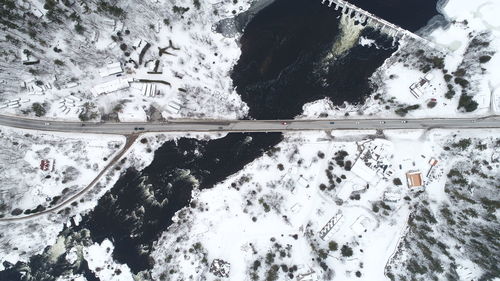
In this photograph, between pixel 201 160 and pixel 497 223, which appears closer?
pixel 497 223

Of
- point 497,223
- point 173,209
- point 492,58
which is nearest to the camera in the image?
point 497,223

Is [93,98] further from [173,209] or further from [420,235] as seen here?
[420,235]

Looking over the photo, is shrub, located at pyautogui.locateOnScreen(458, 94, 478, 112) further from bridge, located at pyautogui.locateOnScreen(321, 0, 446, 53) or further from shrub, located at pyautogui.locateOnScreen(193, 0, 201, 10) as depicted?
shrub, located at pyautogui.locateOnScreen(193, 0, 201, 10)

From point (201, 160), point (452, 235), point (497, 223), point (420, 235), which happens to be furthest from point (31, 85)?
point (497, 223)

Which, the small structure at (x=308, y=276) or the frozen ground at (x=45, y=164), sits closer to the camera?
the small structure at (x=308, y=276)

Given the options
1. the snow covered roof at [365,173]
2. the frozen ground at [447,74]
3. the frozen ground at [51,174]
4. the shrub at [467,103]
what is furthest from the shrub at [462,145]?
the frozen ground at [51,174]

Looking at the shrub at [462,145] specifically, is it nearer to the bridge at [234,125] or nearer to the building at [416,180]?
the bridge at [234,125]

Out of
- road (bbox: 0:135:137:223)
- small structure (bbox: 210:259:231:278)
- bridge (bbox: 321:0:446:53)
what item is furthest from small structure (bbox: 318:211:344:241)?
road (bbox: 0:135:137:223)

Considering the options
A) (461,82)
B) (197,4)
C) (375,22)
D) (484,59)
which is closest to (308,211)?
(461,82)
